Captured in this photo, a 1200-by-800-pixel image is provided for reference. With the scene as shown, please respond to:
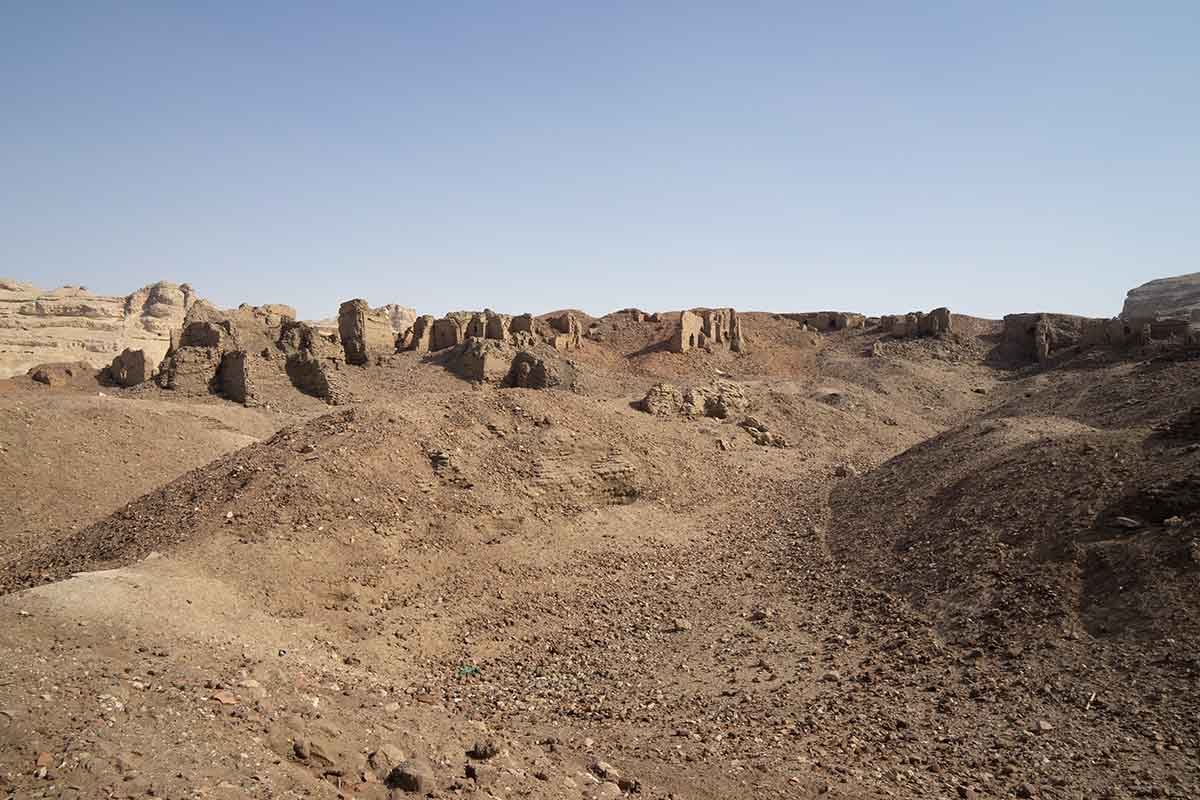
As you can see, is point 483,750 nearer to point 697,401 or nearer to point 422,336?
point 697,401

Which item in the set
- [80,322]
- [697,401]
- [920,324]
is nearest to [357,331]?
[697,401]

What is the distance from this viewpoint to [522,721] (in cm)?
697

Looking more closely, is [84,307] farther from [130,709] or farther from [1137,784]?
[1137,784]

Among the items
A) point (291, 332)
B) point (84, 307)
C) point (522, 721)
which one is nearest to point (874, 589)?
point (522, 721)

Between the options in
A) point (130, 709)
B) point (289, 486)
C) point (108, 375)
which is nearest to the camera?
point (130, 709)

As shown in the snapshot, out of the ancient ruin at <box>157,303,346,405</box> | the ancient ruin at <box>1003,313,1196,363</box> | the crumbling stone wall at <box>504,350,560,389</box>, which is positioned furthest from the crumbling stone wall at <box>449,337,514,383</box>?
the ancient ruin at <box>1003,313,1196,363</box>

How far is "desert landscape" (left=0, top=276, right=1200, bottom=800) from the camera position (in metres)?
5.58

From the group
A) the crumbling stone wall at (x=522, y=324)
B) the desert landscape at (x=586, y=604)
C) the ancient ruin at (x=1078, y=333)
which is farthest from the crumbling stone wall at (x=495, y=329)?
the ancient ruin at (x=1078, y=333)

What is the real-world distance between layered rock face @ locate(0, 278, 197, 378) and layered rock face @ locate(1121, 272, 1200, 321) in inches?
2125

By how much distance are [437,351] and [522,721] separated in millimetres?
23574

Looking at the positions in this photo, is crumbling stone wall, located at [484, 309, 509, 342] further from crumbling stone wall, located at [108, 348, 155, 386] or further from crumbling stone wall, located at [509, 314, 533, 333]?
crumbling stone wall, located at [108, 348, 155, 386]

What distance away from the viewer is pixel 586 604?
1039 cm

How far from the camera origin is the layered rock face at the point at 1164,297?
5006 centimetres

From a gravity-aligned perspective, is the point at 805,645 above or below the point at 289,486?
below
